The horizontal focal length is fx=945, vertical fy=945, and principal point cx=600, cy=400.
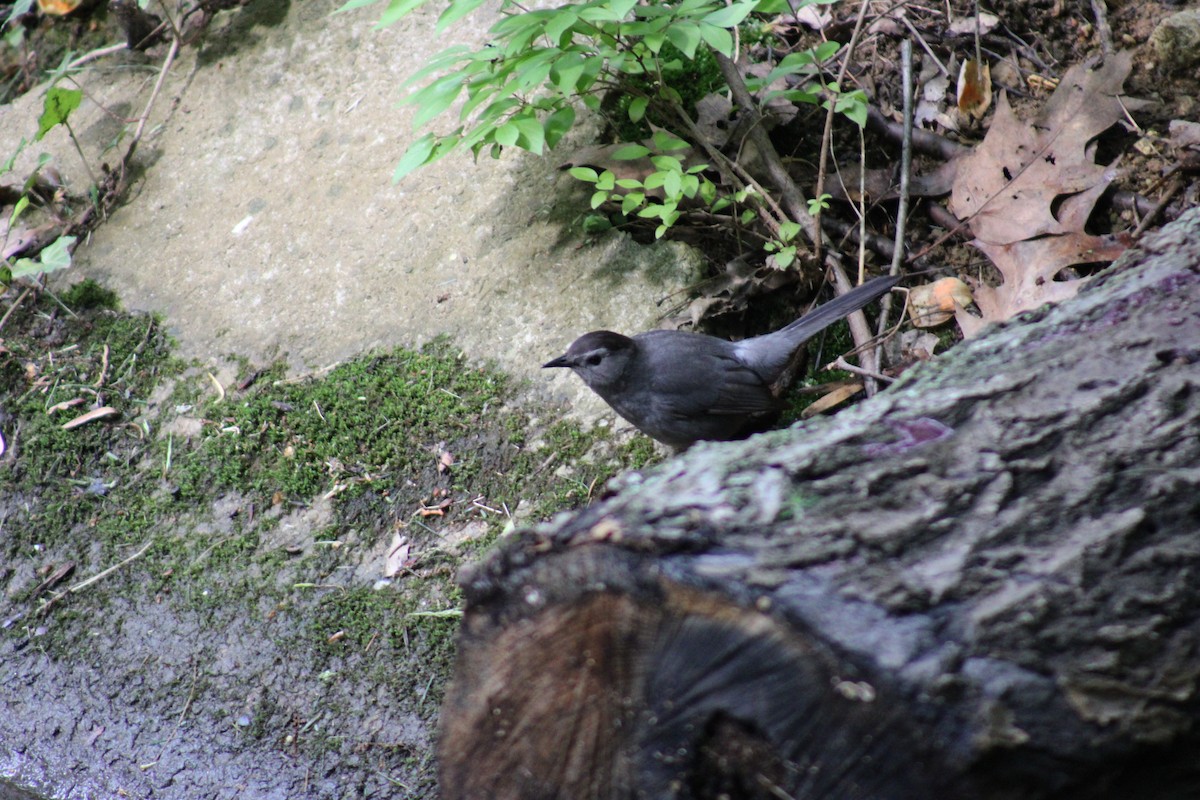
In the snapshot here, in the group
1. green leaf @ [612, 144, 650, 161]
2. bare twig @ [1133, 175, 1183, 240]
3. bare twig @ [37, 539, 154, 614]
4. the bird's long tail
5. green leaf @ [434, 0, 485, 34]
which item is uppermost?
green leaf @ [434, 0, 485, 34]

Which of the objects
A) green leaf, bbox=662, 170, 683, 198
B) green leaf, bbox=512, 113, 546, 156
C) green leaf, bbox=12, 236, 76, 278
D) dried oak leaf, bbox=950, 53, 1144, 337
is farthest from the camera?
green leaf, bbox=12, 236, 76, 278

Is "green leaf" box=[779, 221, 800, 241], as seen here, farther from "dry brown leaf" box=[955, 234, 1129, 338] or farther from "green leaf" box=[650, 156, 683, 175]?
"dry brown leaf" box=[955, 234, 1129, 338]

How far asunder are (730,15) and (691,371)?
3.83 ft

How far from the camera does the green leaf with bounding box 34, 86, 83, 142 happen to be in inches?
180

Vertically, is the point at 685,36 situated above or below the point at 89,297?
above

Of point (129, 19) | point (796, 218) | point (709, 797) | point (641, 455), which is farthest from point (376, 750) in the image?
point (129, 19)

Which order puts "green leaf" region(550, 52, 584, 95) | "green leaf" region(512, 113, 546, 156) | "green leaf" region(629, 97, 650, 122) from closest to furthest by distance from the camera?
"green leaf" region(550, 52, 584, 95), "green leaf" region(512, 113, 546, 156), "green leaf" region(629, 97, 650, 122)

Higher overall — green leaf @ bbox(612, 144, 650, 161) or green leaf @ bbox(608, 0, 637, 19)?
green leaf @ bbox(608, 0, 637, 19)

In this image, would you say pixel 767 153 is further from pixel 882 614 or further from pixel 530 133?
pixel 882 614

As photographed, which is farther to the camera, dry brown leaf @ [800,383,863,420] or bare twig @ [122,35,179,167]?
bare twig @ [122,35,179,167]

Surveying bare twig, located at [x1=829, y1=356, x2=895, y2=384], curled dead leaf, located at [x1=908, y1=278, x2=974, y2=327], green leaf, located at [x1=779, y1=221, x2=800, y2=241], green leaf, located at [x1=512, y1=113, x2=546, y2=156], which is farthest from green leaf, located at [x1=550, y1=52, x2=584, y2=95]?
curled dead leaf, located at [x1=908, y1=278, x2=974, y2=327]

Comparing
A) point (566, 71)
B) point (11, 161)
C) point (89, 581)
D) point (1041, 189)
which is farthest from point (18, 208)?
point (1041, 189)

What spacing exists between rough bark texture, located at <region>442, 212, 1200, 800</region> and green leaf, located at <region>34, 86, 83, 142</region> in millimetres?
4183

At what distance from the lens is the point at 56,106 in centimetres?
462
